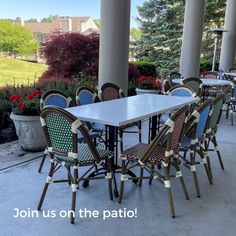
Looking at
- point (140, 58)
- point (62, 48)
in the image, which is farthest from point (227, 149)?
point (140, 58)

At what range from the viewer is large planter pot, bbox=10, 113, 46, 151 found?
3984mm

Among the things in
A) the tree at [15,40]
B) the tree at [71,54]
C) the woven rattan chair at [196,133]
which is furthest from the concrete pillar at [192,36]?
the tree at [15,40]

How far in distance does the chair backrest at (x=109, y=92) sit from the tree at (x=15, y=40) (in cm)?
1075

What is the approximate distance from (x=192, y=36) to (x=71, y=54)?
3.25 m

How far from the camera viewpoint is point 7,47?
50.3 ft

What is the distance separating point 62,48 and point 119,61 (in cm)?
263

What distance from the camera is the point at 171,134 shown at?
2561 mm

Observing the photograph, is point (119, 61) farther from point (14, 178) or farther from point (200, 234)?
point (200, 234)

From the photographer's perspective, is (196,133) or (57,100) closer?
(196,133)

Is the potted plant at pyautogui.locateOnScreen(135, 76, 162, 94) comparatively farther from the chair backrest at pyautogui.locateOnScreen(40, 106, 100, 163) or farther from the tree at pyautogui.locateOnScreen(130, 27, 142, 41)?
the tree at pyautogui.locateOnScreen(130, 27, 142, 41)

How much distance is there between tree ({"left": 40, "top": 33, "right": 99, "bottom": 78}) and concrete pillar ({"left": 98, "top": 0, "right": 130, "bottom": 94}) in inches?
89.9

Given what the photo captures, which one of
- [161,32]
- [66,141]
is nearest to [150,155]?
[66,141]

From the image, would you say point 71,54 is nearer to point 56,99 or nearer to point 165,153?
point 56,99

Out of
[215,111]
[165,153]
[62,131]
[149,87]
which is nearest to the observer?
[62,131]
